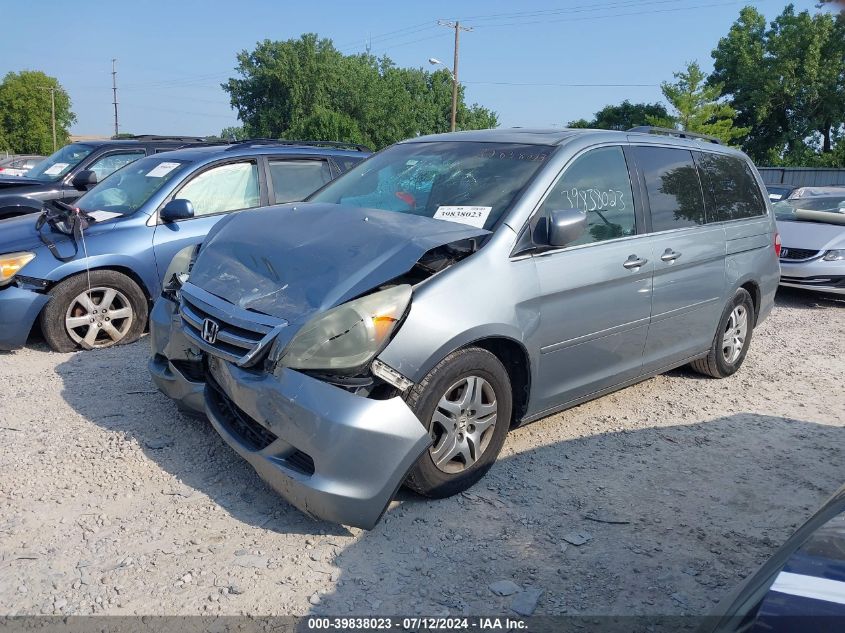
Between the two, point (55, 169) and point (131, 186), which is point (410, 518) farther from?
point (55, 169)

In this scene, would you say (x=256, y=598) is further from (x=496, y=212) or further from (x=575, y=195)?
(x=575, y=195)

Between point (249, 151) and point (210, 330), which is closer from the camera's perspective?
point (210, 330)

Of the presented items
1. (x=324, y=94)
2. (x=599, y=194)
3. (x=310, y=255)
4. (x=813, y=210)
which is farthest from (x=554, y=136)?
(x=324, y=94)

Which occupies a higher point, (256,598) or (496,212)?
(496,212)

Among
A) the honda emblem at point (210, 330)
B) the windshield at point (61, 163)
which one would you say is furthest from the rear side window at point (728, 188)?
the windshield at point (61, 163)

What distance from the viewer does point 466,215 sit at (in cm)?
379

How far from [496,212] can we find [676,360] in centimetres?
200

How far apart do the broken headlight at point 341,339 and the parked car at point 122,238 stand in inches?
122

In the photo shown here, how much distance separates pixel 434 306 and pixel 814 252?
25.7ft

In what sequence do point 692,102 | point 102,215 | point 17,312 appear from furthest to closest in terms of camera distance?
point 692,102 → point 102,215 → point 17,312

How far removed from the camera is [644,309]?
4406mm

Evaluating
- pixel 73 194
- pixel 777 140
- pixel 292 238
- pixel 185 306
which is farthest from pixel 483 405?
pixel 777 140

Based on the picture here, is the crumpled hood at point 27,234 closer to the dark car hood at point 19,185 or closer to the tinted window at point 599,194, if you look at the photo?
the dark car hood at point 19,185

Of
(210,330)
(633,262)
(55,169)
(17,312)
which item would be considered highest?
(55,169)
